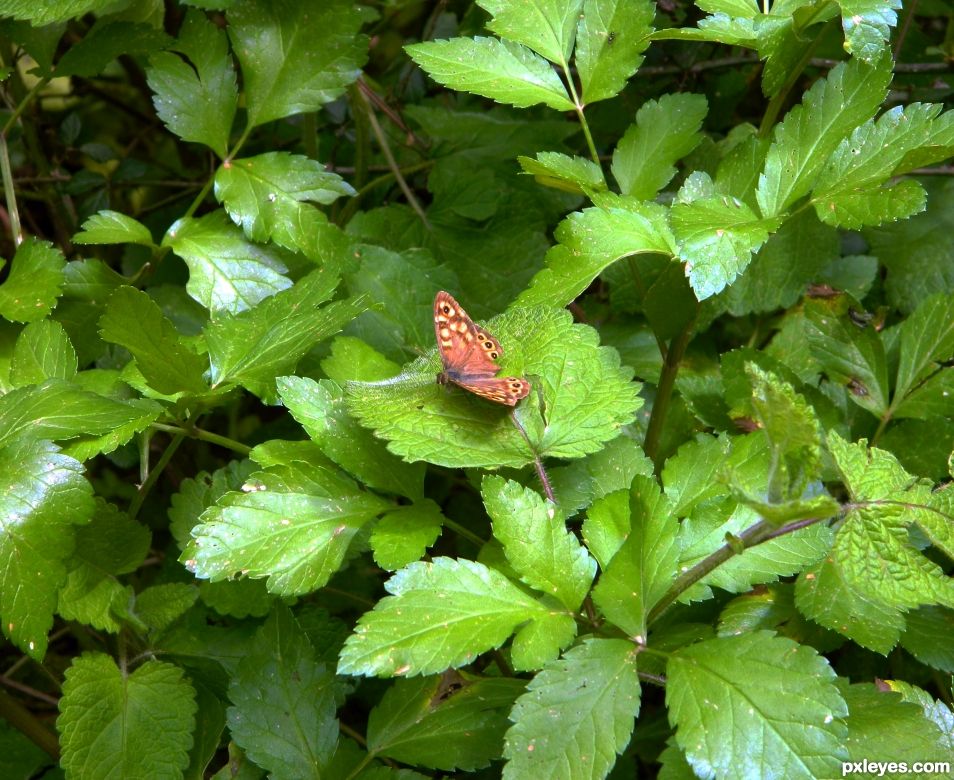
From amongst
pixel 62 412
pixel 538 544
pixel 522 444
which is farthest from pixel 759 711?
pixel 62 412

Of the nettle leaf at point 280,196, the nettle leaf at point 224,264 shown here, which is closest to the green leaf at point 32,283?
the nettle leaf at point 224,264

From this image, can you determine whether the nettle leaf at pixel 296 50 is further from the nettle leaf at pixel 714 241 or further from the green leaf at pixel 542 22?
the nettle leaf at pixel 714 241

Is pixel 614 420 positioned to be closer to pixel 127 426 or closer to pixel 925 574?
pixel 925 574

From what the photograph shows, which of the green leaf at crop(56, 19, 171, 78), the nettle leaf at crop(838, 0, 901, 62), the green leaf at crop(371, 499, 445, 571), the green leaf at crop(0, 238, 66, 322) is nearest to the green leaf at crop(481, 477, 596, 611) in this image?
the green leaf at crop(371, 499, 445, 571)

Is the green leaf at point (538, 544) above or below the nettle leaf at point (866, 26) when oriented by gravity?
below

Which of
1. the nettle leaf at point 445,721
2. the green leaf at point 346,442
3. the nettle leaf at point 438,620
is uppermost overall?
the green leaf at point 346,442

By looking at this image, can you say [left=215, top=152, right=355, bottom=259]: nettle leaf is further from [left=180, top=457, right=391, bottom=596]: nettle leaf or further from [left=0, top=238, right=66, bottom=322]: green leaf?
[left=180, top=457, right=391, bottom=596]: nettle leaf

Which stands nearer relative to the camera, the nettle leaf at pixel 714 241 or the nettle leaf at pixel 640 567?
the nettle leaf at pixel 640 567

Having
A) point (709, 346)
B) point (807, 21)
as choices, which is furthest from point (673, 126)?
point (709, 346)
